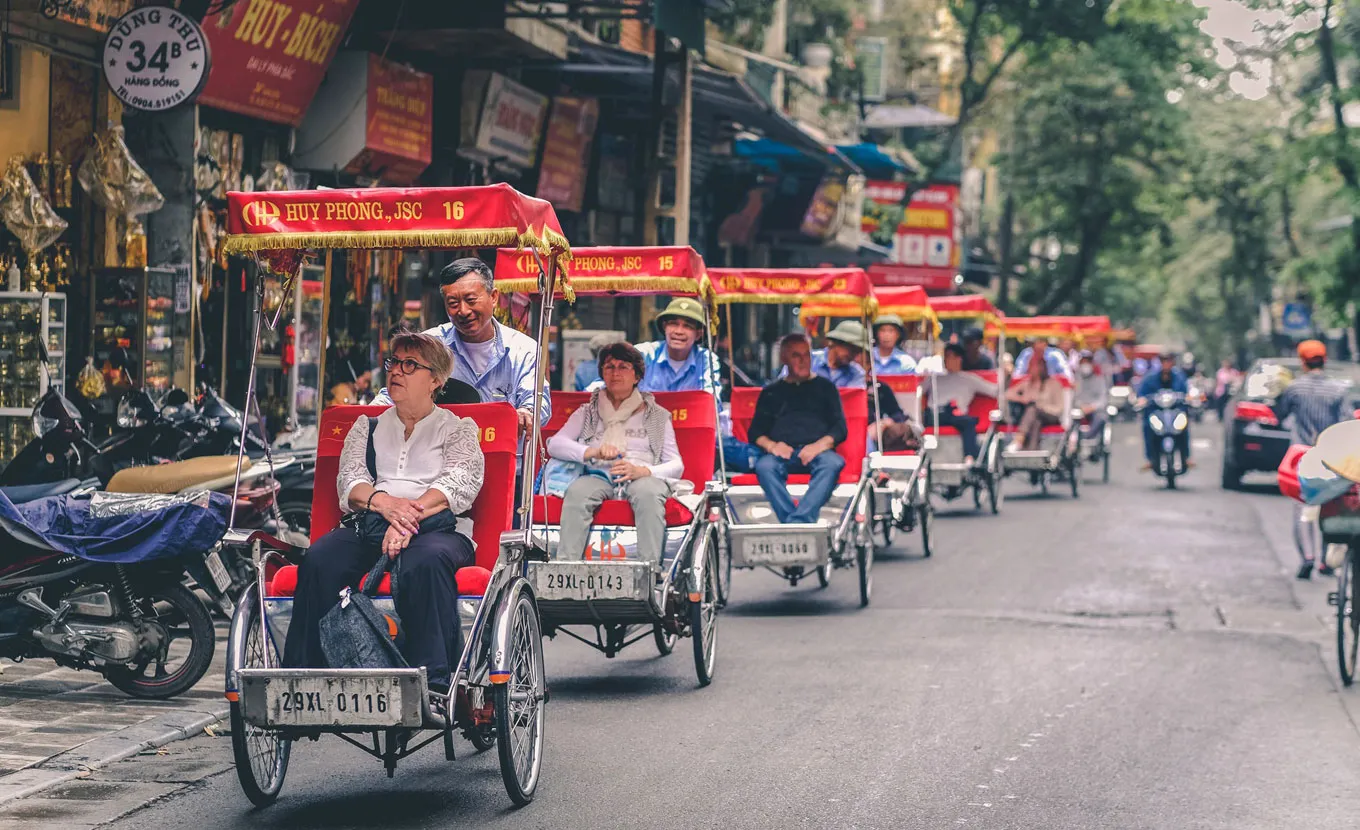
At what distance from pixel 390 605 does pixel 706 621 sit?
3072 millimetres

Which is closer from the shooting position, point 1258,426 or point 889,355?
point 889,355

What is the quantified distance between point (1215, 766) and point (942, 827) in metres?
1.83

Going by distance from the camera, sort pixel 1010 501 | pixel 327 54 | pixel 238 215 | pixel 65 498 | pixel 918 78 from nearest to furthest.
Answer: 1. pixel 238 215
2. pixel 65 498
3. pixel 327 54
4. pixel 1010 501
5. pixel 918 78

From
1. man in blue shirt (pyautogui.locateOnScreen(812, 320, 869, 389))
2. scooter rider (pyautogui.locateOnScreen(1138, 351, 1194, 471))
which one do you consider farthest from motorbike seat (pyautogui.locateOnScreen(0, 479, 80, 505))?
scooter rider (pyautogui.locateOnScreen(1138, 351, 1194, 471))

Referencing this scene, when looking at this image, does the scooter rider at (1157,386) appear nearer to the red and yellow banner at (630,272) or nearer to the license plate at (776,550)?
the license plate at (776,550)

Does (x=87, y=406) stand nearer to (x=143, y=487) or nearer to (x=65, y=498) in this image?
(x=143, y=487)

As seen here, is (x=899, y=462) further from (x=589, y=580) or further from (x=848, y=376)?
(x=589, y=580)

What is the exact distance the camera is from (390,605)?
6.77m

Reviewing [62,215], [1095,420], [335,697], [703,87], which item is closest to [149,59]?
[62,215]

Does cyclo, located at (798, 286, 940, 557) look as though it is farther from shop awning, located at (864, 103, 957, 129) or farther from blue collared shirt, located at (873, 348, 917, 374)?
shop awning, located at (864, 103, 957, 129)

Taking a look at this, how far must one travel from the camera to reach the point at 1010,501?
2309cm

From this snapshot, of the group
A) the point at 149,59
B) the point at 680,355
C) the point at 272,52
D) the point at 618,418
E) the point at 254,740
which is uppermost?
the point at 272,52

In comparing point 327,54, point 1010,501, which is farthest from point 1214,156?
point 327,54

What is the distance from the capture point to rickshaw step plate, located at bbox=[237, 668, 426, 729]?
20.5 ft
